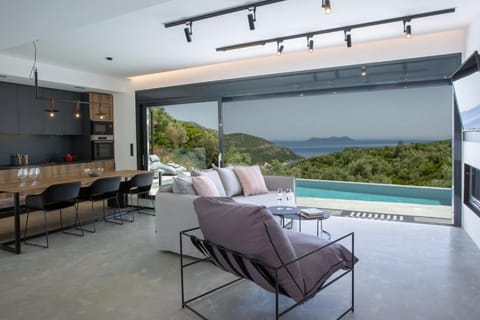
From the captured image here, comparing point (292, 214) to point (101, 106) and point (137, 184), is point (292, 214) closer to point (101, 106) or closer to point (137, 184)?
point (137, 184)

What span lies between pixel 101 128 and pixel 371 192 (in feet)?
20.8

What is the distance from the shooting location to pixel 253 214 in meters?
2.10

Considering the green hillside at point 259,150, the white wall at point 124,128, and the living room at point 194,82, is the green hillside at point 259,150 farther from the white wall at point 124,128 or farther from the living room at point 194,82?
the white wall at point 124,128

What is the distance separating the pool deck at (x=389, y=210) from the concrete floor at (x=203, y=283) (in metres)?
1.00

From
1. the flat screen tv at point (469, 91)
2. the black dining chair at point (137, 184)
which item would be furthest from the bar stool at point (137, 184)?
the flat screen tv at point (469, 91)

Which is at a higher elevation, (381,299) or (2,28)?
(2,28)

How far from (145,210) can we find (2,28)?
370 centimetres

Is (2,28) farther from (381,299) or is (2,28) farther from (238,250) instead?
(381,299)

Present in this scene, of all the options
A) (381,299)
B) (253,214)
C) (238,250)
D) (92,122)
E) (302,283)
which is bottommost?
(381,299)

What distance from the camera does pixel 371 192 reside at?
772 centimetres

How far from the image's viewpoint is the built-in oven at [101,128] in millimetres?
7340

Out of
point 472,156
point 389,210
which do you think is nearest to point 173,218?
point 472,156

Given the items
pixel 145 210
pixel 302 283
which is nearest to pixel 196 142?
pixel 145 210

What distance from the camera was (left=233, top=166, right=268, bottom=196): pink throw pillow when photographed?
16.7ft
